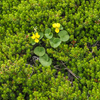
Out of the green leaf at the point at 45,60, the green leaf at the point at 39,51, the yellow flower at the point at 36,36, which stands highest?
the yellow flower at the point at 36,36

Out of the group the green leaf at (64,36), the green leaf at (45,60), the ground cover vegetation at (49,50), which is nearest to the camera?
the ground cover vegetation at (49,50)

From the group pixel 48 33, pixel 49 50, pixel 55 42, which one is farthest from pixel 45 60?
pixel 48 33

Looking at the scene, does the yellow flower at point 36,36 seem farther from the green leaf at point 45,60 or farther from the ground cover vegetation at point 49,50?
the green leaf at point 45,60

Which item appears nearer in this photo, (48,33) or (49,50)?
(49,50)

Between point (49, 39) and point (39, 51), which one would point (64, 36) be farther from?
point (39, 51)

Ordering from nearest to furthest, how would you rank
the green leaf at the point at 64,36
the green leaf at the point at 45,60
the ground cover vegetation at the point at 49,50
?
the ground cover vegetation at the point at 49,50, the green leaf at the point at 45,60, the green leaf at the point at 64,36

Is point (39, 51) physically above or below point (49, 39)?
below

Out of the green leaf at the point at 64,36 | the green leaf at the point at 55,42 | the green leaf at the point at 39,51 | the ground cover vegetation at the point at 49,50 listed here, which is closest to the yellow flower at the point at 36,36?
the ground cover vegetation at the point at 49,50

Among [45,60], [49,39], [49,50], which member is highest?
[49,39]

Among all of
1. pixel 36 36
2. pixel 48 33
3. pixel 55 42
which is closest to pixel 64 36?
pixel 55 42
